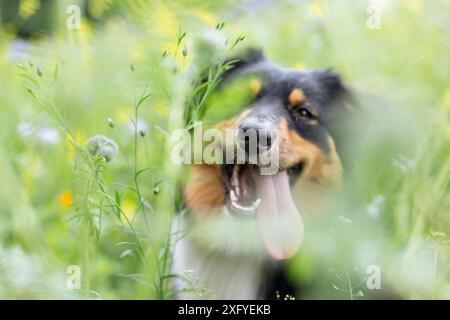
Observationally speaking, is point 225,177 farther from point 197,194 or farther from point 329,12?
point 329,12

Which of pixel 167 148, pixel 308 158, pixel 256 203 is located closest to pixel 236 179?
pixel 256 203

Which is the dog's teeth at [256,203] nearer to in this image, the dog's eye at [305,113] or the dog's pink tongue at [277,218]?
the dog's pink tongue at [277,218]

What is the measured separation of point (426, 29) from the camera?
3.59 meters

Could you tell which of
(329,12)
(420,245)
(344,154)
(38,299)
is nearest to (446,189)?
(344,154)

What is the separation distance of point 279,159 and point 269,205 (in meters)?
0.16

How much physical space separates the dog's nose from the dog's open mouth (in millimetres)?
174

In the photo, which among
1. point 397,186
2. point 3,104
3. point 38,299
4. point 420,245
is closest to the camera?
point 38,299

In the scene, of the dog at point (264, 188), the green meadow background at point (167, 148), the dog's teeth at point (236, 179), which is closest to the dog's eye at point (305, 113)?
the dog at point (264, 188)

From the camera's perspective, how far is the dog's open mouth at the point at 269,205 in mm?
2176

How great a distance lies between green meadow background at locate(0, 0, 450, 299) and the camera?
1.78 m

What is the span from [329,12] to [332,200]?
1.13 metres

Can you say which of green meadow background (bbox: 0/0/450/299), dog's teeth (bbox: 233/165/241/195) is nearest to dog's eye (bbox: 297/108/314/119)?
green meadow background (bbox: 0/0/450/299)

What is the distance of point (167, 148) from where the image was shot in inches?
72.2

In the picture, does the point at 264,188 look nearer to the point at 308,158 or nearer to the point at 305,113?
the point at 308,158
